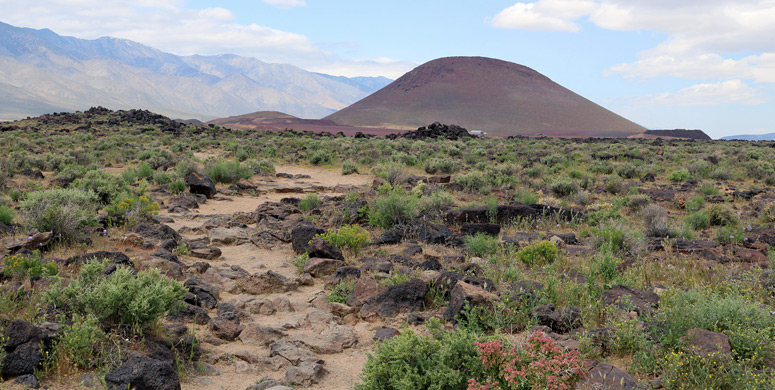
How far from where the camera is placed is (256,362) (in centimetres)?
449

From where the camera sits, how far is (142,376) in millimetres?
3404

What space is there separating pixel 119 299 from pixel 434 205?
727 centimetres

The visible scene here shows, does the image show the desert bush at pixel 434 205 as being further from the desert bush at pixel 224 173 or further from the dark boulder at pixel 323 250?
the desert bush at pixel 224 173

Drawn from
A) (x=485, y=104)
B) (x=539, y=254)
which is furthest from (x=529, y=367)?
(x=485, y=104)

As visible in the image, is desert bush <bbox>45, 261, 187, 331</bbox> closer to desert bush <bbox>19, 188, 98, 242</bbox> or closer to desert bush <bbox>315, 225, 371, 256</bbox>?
desert bush <bbox>19, 188, 98, 242</bbox>

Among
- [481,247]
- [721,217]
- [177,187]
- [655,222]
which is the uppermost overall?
[721,217]

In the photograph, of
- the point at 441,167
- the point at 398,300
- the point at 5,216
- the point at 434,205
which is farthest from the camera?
the point at 441,167

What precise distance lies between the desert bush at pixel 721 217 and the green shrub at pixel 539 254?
17.8 ft

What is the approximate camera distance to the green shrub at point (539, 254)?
710cm

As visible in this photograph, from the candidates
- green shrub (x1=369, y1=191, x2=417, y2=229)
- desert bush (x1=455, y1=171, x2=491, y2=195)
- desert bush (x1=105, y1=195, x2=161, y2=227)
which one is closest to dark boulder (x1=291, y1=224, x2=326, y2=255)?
green shrub (x1=369, y1=191, x2=417, y2=229)

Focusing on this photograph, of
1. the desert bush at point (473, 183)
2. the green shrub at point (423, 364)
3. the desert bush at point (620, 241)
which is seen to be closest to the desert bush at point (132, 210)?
the green shrub at point (423, 364)

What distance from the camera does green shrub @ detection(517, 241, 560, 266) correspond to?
23.3 feet

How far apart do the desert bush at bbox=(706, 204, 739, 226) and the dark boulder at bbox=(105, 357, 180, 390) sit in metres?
10.8

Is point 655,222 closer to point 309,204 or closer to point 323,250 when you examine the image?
point 323,250
